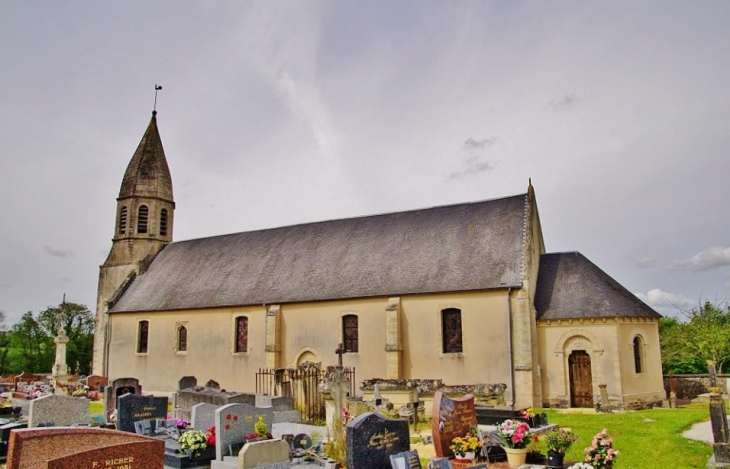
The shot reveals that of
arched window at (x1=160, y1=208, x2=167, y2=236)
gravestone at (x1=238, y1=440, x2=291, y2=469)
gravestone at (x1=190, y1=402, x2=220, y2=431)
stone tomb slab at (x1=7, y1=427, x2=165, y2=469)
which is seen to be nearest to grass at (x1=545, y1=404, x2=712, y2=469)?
gravestone at (x1=238, y1=440, x2=291, y2=469)

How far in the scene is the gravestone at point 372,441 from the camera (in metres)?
8.52

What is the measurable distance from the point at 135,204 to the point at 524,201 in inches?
844

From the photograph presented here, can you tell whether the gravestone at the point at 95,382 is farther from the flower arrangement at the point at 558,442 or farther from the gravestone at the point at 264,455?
the flower arrangement at the point at 558,442

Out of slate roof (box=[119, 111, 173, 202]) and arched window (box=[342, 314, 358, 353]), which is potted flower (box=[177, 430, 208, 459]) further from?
slate roof (box=[119, 111, 173, 202])

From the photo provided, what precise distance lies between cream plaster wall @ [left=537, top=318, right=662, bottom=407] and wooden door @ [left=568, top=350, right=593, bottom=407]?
8.5 inches

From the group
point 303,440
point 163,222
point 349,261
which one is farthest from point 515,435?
point 163,222

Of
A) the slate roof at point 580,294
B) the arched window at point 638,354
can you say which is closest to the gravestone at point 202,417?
the slate roof at point 580,294

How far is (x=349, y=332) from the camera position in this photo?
23000 mm

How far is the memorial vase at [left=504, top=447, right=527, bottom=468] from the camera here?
31.7 feet

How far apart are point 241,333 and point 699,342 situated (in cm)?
2022

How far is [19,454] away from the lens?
235 inches

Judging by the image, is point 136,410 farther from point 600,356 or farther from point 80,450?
point 600,356

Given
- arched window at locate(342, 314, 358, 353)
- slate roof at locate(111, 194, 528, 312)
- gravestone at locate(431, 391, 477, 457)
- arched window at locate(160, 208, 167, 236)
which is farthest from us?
arched window at locate(160, 208, 167, 236)

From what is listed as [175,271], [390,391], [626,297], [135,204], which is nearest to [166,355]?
[175,271]
